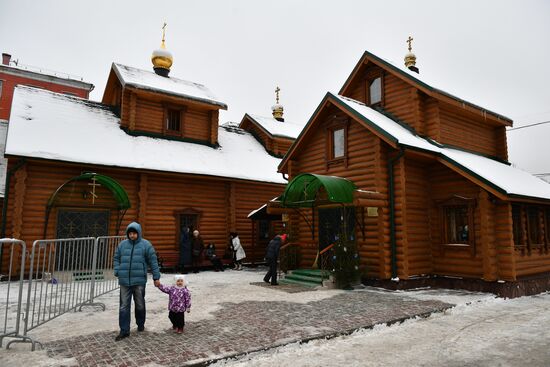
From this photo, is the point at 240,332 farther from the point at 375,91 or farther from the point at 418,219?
the point at 375,91

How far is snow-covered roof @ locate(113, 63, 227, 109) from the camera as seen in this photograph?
59.8 ft

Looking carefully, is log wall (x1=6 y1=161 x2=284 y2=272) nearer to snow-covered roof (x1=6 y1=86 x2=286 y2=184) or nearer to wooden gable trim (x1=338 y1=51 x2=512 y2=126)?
snow-covered roof (x1=6 y1=86 x2=286 y2=184)

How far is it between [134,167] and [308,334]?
1092 centimetres

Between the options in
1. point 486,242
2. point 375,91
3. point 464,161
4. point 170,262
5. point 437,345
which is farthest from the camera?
point 170,262

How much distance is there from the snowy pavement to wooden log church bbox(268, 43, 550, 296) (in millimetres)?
1738

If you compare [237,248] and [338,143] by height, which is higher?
[338,143]

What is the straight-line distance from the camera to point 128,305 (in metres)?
6.50

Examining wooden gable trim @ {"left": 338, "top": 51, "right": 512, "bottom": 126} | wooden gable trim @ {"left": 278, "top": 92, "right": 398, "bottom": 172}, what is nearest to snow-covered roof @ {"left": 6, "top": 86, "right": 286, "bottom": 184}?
wooden gable trim @ {"left": 278, "top": 92, "right": 398, "bottom": 172}

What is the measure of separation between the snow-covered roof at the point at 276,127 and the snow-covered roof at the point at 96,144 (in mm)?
3120

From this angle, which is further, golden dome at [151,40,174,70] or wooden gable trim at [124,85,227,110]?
golden dome at [151,40,174,70]

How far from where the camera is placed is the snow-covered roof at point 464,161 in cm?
1134

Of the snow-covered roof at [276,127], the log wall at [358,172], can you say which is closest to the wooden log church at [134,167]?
the snow-covered roof at [276,127]

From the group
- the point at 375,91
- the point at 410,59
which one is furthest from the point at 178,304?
the point at 410,59

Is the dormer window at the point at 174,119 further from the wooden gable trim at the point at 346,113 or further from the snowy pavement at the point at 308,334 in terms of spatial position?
the snowy pavement at the point at 308,334
